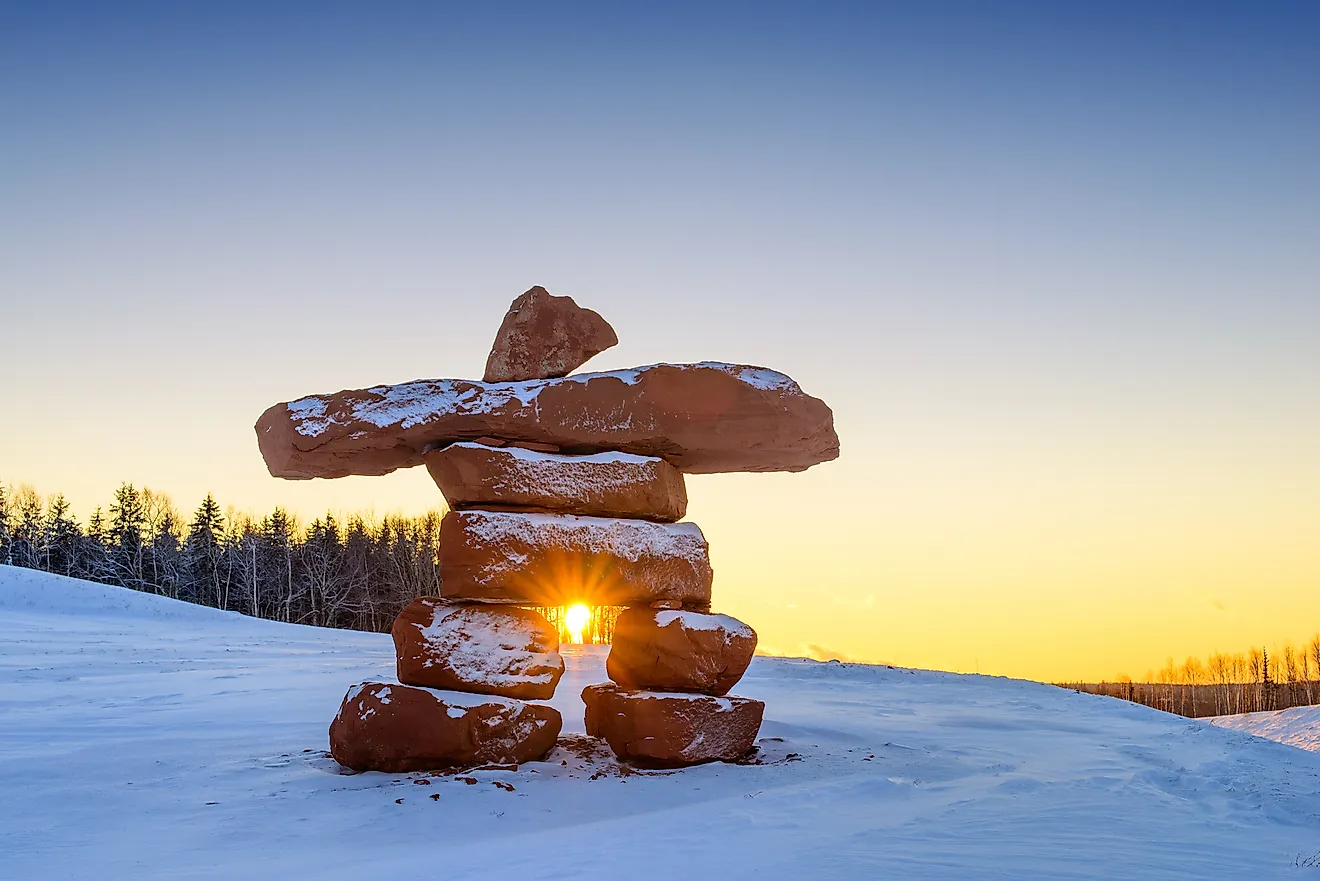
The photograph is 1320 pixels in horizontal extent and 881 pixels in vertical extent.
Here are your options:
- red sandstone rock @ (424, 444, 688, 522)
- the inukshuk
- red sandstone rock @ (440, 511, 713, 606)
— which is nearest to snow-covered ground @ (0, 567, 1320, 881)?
the inukshuk

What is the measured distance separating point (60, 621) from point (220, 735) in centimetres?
1885

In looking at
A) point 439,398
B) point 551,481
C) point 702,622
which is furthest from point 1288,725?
point 439,398

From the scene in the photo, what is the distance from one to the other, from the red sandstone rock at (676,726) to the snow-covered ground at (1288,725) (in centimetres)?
938

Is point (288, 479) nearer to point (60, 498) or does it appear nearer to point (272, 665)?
point (272, 665)

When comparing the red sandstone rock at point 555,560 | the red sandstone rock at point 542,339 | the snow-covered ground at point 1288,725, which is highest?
the red sandstone rock at point 542,339

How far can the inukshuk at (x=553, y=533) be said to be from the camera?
9477 mm

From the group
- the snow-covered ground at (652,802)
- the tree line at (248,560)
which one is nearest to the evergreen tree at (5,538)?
the tree line at (248,560)

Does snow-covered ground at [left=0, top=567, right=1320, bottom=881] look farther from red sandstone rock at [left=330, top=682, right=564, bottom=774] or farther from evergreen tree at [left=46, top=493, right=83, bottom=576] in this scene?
evergreen tree at [left=46, top=493, right=83, bottom=576]

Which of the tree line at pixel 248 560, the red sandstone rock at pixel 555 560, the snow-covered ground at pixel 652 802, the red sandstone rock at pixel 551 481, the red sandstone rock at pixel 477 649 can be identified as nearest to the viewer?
the snow-covered ground at pixel 652 802

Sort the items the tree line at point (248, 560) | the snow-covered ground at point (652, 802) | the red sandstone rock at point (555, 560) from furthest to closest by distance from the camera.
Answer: the tree line at point (248, 560) < the red sandstone rock at point (555, 560) < the snow-covered ground at point (652, 802)

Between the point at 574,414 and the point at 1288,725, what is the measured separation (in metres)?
15.1

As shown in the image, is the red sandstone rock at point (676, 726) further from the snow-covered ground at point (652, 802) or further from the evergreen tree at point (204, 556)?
the evergreen tree at point (204, 556)

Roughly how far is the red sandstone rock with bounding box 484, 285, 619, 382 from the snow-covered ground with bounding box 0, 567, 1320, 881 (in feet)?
13.8

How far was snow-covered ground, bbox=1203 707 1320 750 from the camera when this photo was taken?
15000mm
